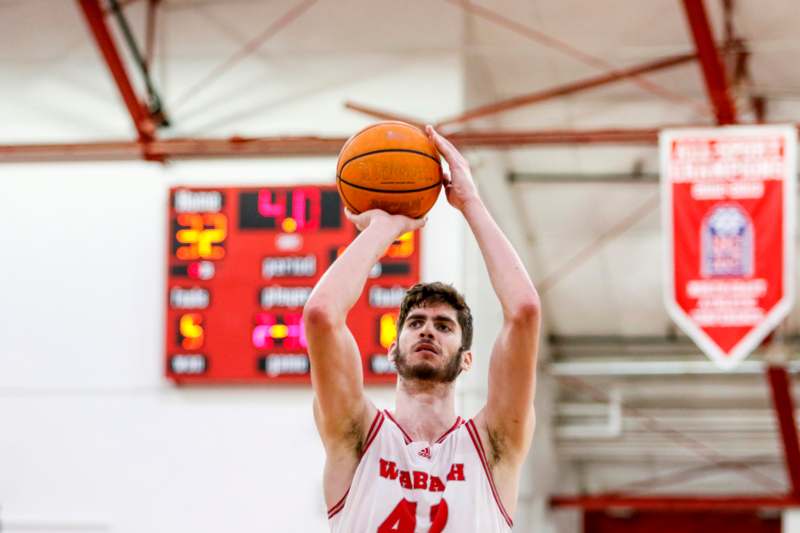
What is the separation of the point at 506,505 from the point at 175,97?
1135 centimetres

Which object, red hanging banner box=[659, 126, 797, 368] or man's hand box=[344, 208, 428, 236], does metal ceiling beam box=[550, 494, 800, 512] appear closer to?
red hanging banner box=[659, 126, 797, 368]

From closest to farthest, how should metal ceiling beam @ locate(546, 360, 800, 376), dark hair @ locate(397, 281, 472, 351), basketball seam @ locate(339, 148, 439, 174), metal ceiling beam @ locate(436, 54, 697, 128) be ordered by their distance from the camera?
dark hair @ locate(397, 281, 472, 351)
basketball seam @ locate(339, 148, 439, 174)
metal ceiling beam @ locate(436, 54, 697, 128)
metal ceiling beam @ locate(546, 360, 800, 376)

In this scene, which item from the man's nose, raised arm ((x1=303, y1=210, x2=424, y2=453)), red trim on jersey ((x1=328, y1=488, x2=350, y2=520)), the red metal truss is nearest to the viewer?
raised arm ((x1=303, y1=210, x2=424, y2=453))

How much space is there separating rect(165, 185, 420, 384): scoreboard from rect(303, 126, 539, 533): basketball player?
29.2ft

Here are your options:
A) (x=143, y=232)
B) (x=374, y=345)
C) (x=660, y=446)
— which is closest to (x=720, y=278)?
(x=374, y=345)

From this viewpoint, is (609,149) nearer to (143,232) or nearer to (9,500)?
(143,232)

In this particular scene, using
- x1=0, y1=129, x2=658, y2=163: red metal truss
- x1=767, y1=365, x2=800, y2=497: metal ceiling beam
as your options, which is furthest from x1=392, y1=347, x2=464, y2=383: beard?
x1=767, y1=365, x2=800, y2=497: metal ceiling beam

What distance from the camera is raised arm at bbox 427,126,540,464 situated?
4.34 meters

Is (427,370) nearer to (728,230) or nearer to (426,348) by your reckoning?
(426,348)

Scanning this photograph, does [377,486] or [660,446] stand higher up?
[377,486]

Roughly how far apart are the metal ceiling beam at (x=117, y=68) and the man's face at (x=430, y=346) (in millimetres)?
10483

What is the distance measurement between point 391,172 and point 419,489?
1081mm

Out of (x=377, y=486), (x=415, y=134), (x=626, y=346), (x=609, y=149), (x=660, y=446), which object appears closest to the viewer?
(x=377, y=486)

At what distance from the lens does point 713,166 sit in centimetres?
1370
